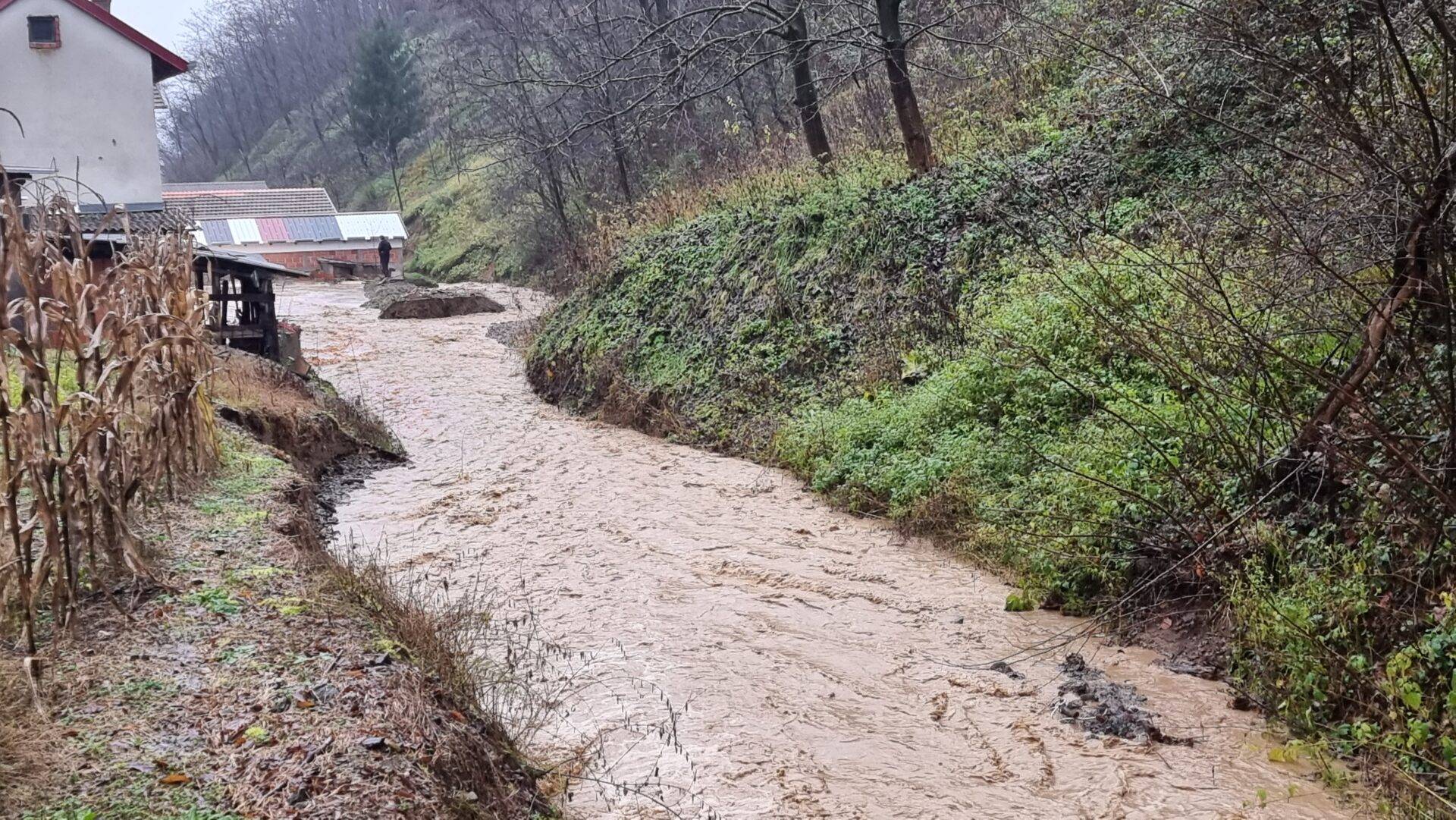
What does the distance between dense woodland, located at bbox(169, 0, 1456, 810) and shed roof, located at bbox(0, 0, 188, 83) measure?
1224 cm

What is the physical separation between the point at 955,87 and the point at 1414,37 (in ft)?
27.9

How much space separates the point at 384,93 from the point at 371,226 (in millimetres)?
14742

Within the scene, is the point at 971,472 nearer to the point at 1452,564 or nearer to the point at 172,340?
the point at 1452,564

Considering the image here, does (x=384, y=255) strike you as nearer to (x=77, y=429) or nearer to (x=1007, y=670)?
(x=77, y=429)

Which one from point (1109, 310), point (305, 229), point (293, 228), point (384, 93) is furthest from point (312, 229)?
point (1109, 310)

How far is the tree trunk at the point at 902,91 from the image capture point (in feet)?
45.2

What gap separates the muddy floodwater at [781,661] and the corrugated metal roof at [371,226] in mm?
38213

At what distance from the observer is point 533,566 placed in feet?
29.5

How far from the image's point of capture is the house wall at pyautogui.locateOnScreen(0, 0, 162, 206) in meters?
25.2

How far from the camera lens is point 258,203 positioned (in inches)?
1912

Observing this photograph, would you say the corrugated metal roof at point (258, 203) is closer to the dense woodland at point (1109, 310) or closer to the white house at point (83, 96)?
the white house at point (83, 96)

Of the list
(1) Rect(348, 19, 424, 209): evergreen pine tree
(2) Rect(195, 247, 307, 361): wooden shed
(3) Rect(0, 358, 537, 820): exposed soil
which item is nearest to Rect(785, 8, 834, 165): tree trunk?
(2) Rect(195, 247, 307, 361): wooden shed

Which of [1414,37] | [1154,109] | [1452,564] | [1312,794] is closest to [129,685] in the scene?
[1312,794]

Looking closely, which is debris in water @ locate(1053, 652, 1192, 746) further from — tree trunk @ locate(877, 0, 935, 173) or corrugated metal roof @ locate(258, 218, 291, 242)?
corrugated metal roof @ locate(258, 218, 291, 242)
